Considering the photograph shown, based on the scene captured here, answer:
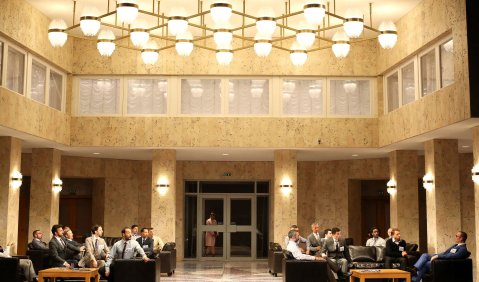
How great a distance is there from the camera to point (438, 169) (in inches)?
680

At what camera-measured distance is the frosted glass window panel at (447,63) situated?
1499 cm

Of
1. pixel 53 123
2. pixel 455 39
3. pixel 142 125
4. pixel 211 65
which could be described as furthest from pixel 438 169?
pixel 53 123

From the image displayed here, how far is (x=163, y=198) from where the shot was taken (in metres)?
20.0

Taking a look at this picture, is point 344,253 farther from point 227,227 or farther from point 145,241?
point 227,227

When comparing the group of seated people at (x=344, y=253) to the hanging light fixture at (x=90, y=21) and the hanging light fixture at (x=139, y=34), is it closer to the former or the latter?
the hanging light fixture at (x=139, y=34)

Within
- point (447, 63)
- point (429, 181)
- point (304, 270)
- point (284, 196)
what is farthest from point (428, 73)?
point (304, 270)

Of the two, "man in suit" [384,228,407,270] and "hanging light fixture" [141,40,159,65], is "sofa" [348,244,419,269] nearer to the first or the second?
"man in suit" [384,228,407,270]

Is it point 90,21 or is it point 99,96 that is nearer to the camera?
point 90,21

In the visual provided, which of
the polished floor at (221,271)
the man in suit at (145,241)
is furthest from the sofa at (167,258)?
the man in suit at (145,241)

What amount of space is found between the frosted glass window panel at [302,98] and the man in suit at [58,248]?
7911mm

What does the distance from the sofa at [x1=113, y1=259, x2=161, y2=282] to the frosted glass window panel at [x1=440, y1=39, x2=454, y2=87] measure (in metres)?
7.71

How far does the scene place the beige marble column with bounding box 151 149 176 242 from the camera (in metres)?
19.9

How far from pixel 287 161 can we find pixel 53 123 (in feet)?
22.5

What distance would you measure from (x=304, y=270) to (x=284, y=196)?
22.7 feet
